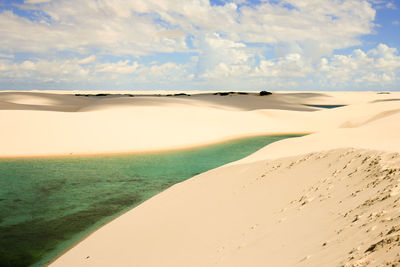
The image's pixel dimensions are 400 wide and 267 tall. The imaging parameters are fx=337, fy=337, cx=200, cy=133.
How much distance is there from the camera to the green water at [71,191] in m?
8.86

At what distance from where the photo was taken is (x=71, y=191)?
13.6m

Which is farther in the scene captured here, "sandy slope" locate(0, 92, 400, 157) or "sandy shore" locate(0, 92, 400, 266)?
"sandy slope" locate(0, 92, 400, 157)

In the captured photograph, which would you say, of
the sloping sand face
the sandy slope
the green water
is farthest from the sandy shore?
the sandy slope

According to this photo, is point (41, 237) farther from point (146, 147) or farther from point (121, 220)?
point (146, 147)

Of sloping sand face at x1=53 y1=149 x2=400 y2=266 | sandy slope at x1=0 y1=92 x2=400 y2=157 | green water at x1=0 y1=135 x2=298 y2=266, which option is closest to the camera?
sloping sand face at x1=53 y1=149 x2=400 y2=266

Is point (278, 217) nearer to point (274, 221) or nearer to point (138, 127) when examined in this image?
point (274, 221)

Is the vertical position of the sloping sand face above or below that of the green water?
above

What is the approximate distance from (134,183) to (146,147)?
35.7 ft

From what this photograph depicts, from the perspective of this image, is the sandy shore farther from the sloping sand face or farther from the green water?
the green water

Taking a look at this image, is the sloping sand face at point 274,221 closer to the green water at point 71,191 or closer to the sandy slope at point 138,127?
the green water at point 71,191

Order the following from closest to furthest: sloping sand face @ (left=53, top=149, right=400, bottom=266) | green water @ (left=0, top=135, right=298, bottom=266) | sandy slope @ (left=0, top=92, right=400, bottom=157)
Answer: sloping sand face @ (left=53, top=149, right=400, bottom=266) → green water @ (left=0, top=135, right=298, bottom=266) → sandy slope @ (left=0, top=92, right=400, bottom=157)

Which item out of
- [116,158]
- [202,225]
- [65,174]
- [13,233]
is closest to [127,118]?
[116,158]

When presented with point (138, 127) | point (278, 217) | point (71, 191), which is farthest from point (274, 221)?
point (138, 127)

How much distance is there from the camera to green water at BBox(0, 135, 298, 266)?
8859 millimetres
